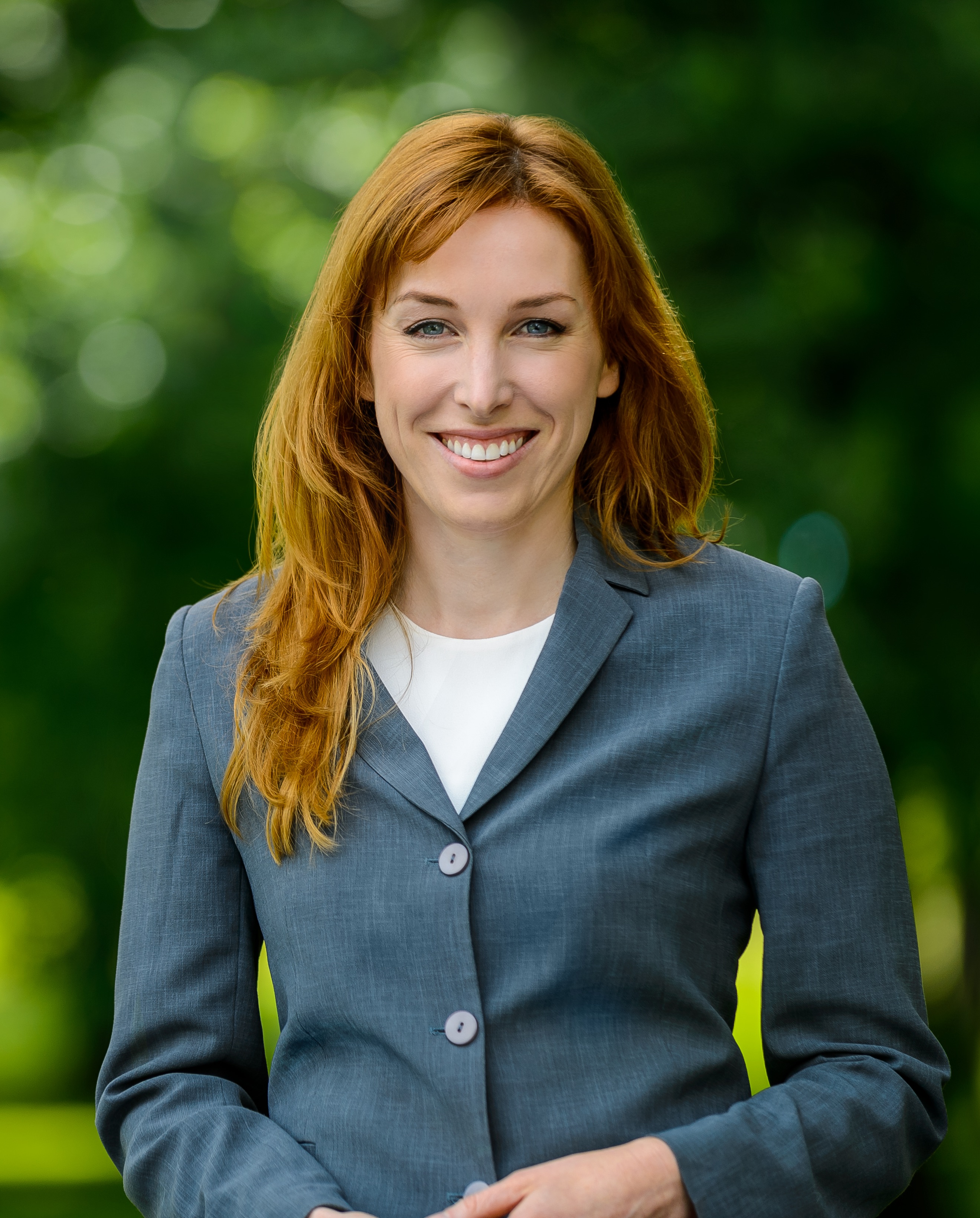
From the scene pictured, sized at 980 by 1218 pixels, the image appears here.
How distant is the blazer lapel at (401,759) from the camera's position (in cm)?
161

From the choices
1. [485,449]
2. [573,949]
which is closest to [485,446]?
[485,449]

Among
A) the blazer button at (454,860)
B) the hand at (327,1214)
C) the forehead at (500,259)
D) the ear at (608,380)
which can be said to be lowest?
the hand at (327,1214)

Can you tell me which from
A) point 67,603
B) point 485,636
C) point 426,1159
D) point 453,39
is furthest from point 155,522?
point 426,1159

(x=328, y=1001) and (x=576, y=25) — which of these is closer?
(x=328, y=1001)

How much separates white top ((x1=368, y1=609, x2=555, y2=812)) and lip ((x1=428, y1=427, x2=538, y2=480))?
221 millimetres

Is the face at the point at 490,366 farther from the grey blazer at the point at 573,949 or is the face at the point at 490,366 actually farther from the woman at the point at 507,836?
the grey blazer at the point at 573,949

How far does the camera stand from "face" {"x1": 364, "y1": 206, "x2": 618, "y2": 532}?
1630 mm

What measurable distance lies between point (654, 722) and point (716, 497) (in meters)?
2.91

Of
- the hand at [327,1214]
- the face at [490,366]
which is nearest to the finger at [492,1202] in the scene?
the hand at [327,1214]

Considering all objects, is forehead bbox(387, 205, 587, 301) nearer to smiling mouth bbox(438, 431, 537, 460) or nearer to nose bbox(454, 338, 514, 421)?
nose bbox(454, 338, 514, 421)

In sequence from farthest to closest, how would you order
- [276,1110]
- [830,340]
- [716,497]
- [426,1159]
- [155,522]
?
[155,522] → [830,340] → [716,497] → [276,1110] → [426,1159]

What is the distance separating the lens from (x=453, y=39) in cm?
489

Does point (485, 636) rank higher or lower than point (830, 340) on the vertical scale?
lower

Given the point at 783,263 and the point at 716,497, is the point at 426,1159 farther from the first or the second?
the point at 783,263
